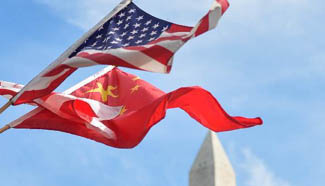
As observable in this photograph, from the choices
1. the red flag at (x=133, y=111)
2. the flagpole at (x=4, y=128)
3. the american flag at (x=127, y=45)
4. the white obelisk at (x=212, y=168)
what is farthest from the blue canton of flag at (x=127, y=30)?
the white obelisk at (x=212, y=168)

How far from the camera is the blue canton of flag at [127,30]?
1592 cm

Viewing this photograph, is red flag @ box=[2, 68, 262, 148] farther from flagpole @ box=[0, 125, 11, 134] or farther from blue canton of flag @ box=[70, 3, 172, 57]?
blue canton of flag @ box=[70, 3, 172, 57]

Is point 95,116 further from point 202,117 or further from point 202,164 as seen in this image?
point 202,164

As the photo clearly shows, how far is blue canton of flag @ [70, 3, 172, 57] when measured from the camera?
15.9m

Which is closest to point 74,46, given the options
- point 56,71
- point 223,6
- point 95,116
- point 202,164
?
point 56,71

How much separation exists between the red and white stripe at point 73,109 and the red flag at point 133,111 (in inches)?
4.1

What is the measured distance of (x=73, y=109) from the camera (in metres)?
17.0

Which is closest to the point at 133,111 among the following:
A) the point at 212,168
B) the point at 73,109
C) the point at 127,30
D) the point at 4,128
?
the point at 73,109

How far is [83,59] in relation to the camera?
49.5ft

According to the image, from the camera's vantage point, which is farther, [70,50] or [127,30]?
[127,30]

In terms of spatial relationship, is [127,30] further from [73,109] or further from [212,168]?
[212,168]

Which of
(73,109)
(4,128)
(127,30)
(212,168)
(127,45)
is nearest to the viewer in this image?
(127,45)

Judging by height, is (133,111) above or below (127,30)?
below

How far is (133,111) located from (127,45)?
1719 millimetres
